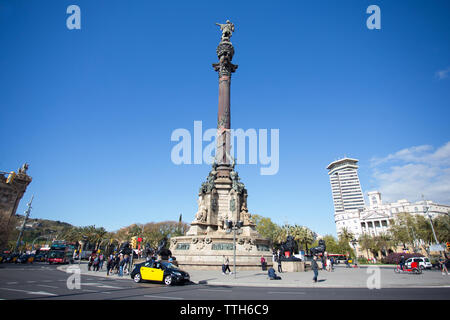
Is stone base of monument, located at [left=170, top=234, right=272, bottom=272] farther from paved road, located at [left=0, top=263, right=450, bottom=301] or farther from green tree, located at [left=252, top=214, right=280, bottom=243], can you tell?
green tree, located at [left=252, top=214, right=280, bottom=243]

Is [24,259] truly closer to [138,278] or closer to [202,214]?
[202,214]

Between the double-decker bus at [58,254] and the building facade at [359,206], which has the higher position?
the building facade at [359,206]

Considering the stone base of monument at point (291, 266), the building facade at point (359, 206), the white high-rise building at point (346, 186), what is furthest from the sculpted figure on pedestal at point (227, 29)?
the white high-rise building at point (346, 186)

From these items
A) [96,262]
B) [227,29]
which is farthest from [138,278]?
[227,29]

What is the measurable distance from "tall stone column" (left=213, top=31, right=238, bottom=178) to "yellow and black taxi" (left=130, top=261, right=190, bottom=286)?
679 inches

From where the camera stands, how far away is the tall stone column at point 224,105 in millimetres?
32312

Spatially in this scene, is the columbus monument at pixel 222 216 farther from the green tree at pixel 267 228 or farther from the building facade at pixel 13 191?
the building facade at pixel 13 191

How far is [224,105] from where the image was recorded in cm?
3509

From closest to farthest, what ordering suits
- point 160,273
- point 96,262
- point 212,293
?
point 212,293 < point 160,273 < point 96,262

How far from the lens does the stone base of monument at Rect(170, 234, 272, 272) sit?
23266 mm

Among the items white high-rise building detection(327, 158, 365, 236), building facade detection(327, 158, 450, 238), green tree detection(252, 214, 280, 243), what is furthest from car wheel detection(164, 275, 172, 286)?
white high-rise building detection(327, 158, 365, 236)

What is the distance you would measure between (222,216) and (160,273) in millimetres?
14624
